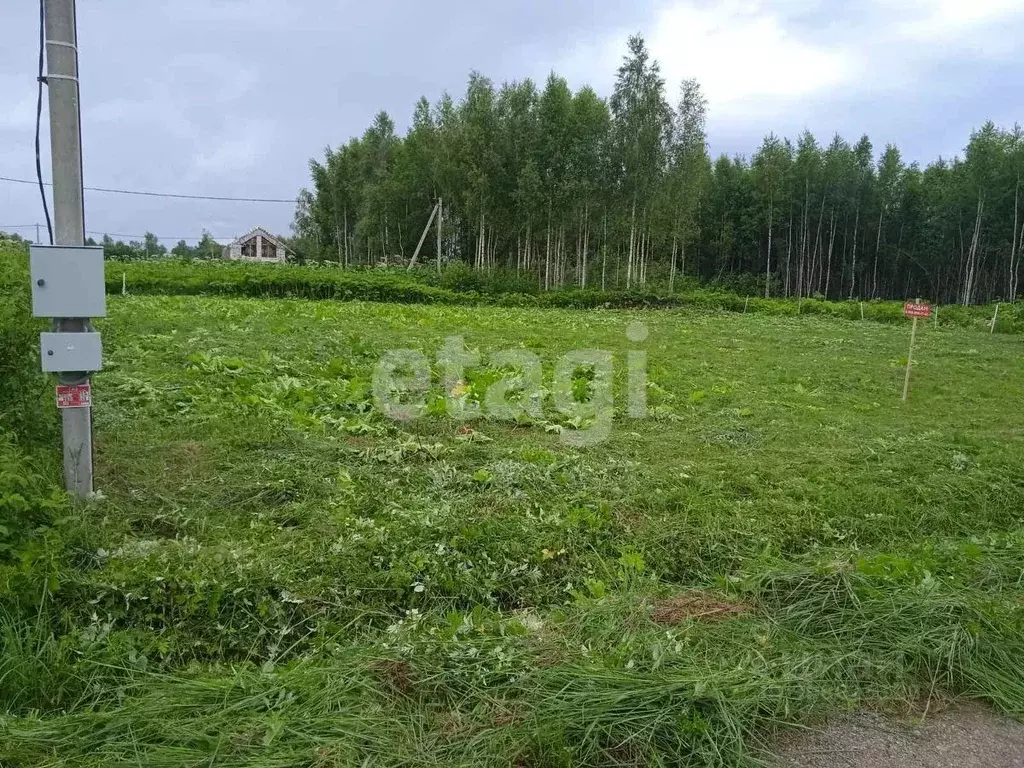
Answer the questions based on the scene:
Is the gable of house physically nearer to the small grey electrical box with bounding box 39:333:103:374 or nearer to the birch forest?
the birch forest

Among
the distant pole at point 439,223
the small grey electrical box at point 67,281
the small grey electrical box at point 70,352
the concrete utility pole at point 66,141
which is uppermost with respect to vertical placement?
the distant pole at point 439,223

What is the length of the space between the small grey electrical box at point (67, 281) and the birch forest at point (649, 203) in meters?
22.2

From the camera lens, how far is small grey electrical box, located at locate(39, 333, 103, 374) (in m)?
3.19

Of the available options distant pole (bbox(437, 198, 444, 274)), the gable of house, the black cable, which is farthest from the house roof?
the black cable

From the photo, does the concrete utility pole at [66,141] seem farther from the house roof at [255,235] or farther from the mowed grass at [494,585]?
the house roof at [255,235]

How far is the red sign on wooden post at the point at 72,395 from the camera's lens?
331cm

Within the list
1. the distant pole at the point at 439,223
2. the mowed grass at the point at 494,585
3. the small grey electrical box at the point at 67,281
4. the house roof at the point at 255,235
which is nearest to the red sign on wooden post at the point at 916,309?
the mowed grass at the point at 494,585

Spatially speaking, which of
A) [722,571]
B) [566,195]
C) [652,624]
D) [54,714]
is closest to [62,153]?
[54,714]

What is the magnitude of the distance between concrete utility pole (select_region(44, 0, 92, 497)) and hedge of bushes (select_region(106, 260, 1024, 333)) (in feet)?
61.5

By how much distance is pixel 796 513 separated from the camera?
420 centimetres

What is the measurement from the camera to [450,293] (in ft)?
76.0

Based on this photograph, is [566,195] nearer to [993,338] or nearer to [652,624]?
[993,338]

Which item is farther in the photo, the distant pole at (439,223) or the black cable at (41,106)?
the distant pole at (439,223)

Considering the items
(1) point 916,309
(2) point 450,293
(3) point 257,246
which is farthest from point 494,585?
(3) point 257,246
